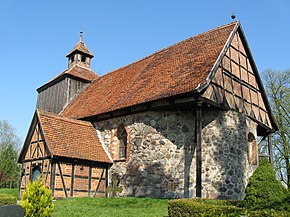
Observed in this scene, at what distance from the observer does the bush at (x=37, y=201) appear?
27.1 ft

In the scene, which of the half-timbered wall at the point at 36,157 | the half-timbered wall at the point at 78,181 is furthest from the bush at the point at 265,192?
the half-timbered wall at the point at 36,157

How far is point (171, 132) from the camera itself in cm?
1449

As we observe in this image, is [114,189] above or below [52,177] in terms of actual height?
below

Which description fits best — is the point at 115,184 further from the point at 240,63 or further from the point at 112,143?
the point at 240,63

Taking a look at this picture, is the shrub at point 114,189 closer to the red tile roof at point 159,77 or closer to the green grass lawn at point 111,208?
the green grass lawn at point 111,208

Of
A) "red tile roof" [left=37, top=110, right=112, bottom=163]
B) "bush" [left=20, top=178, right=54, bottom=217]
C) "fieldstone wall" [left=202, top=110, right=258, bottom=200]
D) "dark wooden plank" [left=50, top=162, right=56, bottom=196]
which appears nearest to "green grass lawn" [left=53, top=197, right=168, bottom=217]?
"bush" [left=20, top=178, right=54, bottom=217]

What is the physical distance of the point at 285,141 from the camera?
25969 millimetres

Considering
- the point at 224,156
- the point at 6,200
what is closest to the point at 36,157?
the point at 6,200

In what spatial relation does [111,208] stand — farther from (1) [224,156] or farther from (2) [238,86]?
(2) [238,86]

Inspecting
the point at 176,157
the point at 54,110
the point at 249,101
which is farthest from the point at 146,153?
the point at 54,110

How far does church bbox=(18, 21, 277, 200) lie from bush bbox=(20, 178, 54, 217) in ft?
18.8

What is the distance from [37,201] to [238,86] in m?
11.0

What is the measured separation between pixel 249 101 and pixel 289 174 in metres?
12.0

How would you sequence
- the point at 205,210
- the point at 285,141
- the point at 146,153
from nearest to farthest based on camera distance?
the point at 205,210 < the point at 146,153 < the point at 285,141
